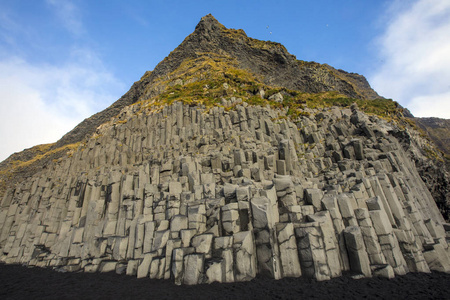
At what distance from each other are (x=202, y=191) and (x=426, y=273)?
38.1 feet

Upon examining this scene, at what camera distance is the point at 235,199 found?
12.4 m

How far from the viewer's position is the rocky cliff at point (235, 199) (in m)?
9.97

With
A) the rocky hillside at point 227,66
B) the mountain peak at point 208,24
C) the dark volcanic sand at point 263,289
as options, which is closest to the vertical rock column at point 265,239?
the dark volcanic sand at point 263,289

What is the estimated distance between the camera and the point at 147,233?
12.4 metres

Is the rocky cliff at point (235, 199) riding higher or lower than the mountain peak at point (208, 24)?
lower

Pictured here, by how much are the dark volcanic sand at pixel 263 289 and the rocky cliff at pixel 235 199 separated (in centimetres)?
42

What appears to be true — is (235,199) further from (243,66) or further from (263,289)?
(243,66)

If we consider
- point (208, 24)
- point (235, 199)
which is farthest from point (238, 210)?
point (208, 24)

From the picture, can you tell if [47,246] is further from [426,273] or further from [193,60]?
[193,60]

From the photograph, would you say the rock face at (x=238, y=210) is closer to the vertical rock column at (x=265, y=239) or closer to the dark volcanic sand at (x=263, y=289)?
the vertical rock column at (x=265, y=239)

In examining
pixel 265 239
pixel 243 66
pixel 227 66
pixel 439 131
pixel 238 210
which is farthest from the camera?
pixel 439 131

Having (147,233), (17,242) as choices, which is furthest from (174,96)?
(147,233)

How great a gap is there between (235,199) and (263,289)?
15.2 feet

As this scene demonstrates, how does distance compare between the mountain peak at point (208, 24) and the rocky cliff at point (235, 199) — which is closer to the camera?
the rocky cliff at point (235, 199)
